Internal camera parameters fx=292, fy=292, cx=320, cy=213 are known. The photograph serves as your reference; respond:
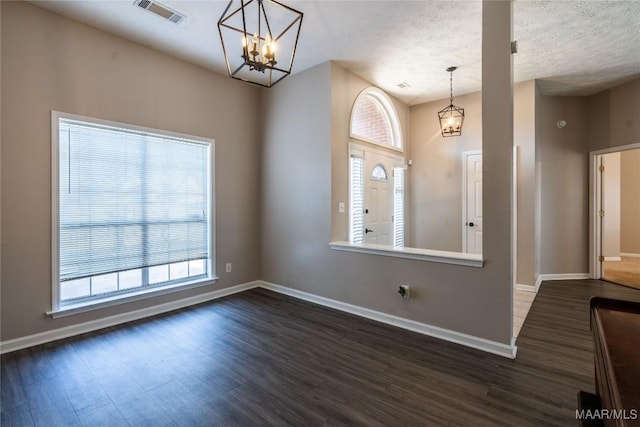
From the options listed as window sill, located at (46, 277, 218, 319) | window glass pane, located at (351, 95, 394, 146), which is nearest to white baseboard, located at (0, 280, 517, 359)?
window sill, located at (46, 277, 218, 319)

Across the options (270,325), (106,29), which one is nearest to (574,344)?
(270,325)

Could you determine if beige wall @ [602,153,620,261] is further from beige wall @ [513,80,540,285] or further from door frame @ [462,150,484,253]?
door frame @ [462,150,484,253]

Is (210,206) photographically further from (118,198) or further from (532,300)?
(532,300)

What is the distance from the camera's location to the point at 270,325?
3.24 metres

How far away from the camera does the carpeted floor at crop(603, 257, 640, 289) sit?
484cm

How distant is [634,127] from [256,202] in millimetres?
5952

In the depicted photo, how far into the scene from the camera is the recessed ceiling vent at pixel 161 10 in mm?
2740

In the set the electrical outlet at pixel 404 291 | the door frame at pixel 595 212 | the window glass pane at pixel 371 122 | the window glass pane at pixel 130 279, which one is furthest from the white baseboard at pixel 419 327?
the door frame at pixel 595 212

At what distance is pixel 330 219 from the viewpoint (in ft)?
12.6

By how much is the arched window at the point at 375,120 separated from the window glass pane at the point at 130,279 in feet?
10.9

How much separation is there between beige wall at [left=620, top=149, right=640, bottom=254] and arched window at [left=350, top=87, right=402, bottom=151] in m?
A: 5.74

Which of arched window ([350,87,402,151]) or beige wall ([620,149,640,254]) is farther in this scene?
beige wall ([620,149,640,254])

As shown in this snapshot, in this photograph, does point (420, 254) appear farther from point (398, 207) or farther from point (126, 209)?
point (126, 209)

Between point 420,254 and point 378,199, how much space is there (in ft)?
6.33
